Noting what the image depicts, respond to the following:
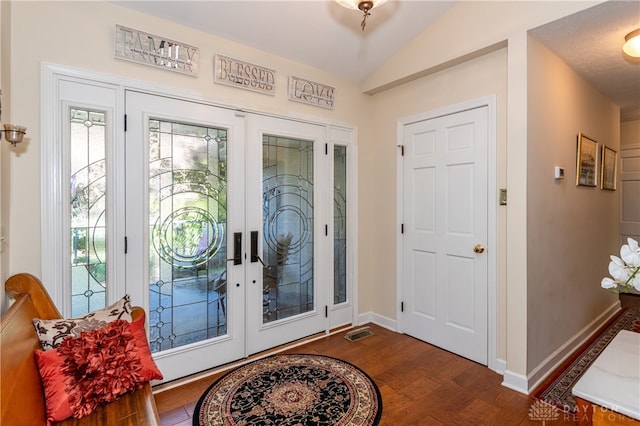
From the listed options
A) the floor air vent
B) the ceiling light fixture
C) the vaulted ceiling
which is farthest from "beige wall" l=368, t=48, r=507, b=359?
the ceiling light fixture

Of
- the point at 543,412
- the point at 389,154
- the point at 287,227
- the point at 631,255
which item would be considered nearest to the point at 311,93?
the point at 389,154

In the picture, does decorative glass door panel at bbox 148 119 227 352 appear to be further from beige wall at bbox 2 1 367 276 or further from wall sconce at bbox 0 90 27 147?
wall sconce at bbox 0 90 27 147

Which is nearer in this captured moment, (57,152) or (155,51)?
(57,152)

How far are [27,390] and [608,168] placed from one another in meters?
5.24

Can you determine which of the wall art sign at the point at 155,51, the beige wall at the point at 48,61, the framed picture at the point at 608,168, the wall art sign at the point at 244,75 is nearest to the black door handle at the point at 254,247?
the beige wall at the point at 48,61

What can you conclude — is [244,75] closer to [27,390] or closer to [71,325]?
[71,325]

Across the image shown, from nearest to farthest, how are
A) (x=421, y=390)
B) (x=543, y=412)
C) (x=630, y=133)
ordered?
(x=543, y=412)
(x=421, y=390)
(x=630, y=133)

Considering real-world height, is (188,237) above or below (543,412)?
above

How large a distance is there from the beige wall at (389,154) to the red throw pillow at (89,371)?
2.54 metres

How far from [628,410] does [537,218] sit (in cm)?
166

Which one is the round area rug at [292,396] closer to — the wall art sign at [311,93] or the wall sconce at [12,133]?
the wall sconce at [12,133]

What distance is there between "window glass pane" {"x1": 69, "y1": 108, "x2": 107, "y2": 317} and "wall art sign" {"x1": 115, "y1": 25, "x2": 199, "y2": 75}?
0.49 meters

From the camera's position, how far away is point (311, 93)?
3162 millimetres

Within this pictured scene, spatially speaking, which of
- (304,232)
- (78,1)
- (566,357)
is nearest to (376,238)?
(304,232)
